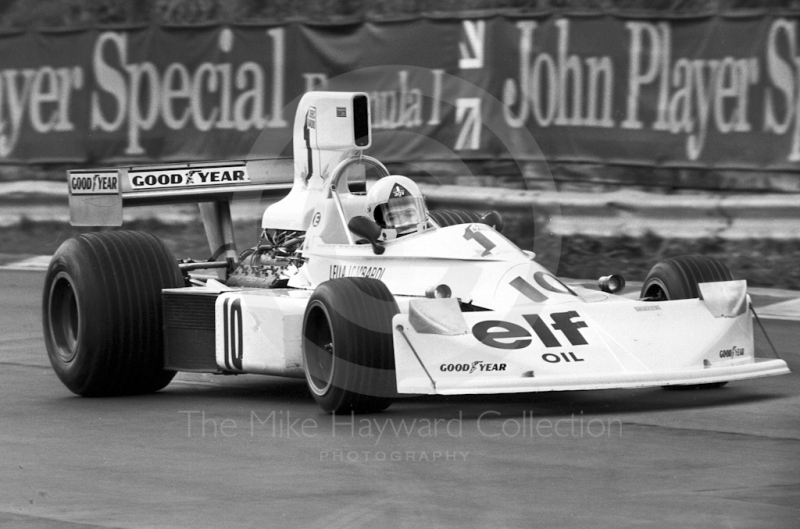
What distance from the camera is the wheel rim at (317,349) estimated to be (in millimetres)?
8930

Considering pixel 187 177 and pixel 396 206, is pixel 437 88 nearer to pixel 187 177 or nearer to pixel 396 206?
pixel 187 177

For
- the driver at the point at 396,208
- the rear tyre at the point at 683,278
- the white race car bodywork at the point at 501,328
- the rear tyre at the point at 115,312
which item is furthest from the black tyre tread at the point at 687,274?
the rear tyre at the point at 115,312

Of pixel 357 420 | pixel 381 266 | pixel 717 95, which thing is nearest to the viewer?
pixel 357 420

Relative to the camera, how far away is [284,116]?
703 inches

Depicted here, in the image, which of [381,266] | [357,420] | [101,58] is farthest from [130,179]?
[101,58]

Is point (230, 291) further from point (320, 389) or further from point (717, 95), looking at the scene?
point (717, 95)

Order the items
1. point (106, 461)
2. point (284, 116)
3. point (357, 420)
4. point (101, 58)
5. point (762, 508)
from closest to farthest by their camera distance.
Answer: point (762, 508), point (106, 461), point (357, 420), point (284, 116), point (101, 58)

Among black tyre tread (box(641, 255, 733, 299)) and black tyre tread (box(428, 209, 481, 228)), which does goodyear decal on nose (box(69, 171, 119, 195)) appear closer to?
black tyre tread (box(428, 209, 481, 228))

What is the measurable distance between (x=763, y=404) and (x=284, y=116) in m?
9.83

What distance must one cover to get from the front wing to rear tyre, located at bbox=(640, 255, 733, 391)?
641 millimetres

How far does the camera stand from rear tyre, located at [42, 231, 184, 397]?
394 inches

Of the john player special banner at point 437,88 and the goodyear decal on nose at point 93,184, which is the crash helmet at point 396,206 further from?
the john player special banner at point 437,88

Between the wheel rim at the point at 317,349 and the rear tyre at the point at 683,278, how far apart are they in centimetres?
226

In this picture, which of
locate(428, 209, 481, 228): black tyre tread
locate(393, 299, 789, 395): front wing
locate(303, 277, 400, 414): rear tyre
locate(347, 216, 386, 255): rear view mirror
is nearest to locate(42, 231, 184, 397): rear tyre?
locate(347, 216, 386, 255): rear view mirror
